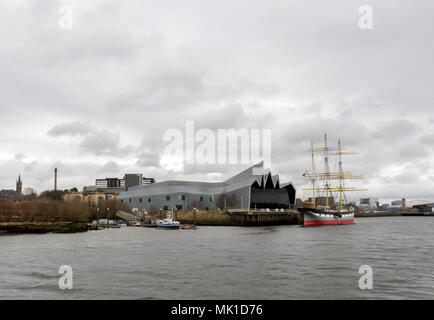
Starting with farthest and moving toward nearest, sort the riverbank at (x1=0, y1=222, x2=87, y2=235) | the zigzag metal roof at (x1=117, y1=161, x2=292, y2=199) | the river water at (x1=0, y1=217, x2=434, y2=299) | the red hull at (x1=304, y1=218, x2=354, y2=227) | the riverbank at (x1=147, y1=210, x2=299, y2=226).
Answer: the zigzag metal roof at (x1=117, y1=161, x2=292, y2=199) → the riverbank at (x1=147, y1=210, x2=299, y2=226) → the red hull at (x1=304, y1=218, x2=354, y2=227) → the riverbank at (x1=0, y1=222, x2=87, y2=235) → the river water at (x1=0, y1=217, x2=434, y2=299)

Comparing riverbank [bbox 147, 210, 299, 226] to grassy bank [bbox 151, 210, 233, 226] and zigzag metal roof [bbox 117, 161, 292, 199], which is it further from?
zigzag metal roof [bbox 117, 161, 292, 199]

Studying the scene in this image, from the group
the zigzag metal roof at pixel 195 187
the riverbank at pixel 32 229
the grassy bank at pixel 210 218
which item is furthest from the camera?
the zigzag metal roof at pixel 195 187

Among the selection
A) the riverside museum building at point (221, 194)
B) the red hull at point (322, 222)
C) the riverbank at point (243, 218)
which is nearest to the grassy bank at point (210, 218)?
the riverbank at point (243, 218)

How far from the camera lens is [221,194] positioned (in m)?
151

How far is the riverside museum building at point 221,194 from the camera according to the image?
132 metres

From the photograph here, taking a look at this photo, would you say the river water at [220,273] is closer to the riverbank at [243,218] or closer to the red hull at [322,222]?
the red hull at [322,222]

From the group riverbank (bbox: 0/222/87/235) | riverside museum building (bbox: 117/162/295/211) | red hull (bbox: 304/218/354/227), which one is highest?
riverside museum building (bbox: 117/162/295/211)

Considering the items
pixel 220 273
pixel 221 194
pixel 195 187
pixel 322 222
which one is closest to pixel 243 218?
pixel 322 222

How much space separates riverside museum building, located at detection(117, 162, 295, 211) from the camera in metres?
132

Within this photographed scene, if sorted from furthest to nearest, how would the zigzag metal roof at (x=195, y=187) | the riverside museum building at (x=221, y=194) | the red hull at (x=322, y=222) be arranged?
the zigzag metal roof at (x=195, y=187), the riverside museum building at (x=221, y=194), the red hull at (x=322, y=222)

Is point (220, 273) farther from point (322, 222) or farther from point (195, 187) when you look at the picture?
point (195, 187)

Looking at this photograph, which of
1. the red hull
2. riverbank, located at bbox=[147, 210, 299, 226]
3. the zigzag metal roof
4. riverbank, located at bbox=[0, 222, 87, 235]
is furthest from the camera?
the zigzag metal roof

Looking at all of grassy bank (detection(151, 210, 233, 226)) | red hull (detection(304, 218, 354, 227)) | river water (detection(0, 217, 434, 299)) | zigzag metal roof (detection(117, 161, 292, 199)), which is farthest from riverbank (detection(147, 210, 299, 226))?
river water (detection(0, 217, 434, 299))

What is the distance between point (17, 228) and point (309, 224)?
62428 mm
